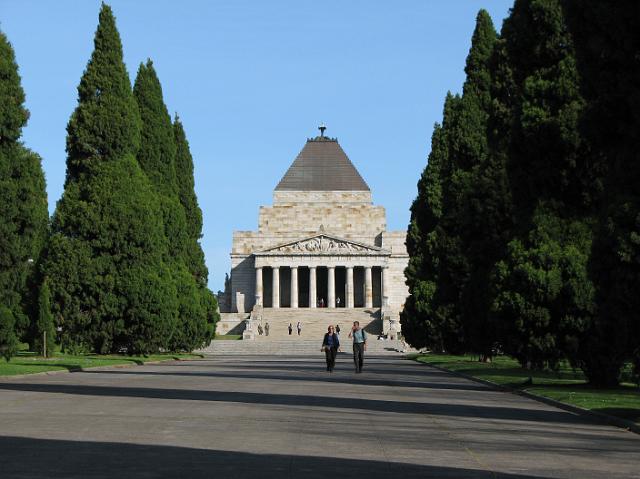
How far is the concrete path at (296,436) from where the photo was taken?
1181cm

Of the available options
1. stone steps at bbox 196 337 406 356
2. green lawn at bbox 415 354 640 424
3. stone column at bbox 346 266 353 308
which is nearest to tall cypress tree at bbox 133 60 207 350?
green lawn at bbox 415 354 640 424

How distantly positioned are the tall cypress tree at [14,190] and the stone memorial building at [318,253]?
239 feet

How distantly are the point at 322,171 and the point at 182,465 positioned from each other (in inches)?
4788

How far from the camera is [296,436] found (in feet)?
49.8

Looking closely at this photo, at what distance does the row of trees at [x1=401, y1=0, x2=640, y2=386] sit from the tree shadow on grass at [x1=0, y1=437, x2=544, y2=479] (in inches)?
328

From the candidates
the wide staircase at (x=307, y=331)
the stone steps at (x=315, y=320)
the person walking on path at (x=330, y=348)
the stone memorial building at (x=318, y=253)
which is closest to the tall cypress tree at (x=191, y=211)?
the wide staircase at (x=307, y=331)

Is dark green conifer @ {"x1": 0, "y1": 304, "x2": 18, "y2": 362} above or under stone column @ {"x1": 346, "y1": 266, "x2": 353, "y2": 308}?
under

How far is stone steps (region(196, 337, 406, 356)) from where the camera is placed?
78.1 meters

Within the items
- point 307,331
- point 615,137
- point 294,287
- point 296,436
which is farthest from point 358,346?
point 294,287

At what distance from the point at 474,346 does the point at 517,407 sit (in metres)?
18.9

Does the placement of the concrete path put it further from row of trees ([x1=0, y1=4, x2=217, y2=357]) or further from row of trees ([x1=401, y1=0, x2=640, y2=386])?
row of trees ([x1=0, y1=4, x2=217, y2=357])

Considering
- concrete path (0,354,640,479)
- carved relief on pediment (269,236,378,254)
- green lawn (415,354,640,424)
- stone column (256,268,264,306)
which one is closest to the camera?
concrete path (0,354,640,479)

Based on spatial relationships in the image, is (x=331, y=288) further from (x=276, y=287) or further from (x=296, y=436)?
(x=296, y=436)

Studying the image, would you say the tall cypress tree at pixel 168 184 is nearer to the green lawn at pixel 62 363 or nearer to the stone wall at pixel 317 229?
the green lawn at pixel 62 363
